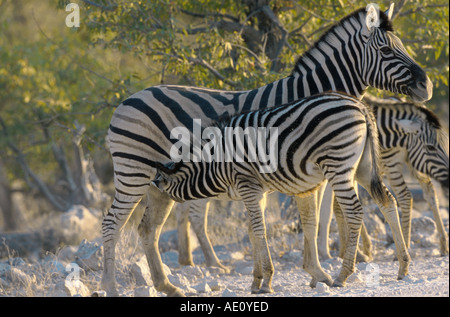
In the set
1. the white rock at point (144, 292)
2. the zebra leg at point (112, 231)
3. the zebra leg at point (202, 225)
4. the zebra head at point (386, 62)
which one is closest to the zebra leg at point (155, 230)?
the zebra leg at point (112, 231)

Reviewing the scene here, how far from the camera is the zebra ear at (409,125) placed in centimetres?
874

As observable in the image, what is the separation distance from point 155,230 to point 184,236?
221cm

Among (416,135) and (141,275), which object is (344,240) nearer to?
(416,135)

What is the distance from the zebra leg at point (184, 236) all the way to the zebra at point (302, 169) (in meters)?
2.45

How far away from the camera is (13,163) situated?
19.2 m

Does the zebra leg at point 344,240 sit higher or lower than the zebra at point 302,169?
lower

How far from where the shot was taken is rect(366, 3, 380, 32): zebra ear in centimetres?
727

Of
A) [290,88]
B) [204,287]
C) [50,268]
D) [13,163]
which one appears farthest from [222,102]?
[13,163]

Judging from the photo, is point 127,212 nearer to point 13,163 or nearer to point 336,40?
point 336,40

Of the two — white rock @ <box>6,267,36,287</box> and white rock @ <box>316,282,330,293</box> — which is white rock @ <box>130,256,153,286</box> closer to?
white rock @ <box>6,267,36,287</box>

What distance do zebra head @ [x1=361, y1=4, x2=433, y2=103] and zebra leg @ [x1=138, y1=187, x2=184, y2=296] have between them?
8.76 feet

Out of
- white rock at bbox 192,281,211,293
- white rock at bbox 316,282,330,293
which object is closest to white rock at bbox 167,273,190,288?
white rock at bbox 192,281,211,293

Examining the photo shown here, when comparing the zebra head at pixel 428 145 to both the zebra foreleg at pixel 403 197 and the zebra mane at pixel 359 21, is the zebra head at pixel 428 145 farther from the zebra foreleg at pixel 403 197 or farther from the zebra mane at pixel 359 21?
the zebra mane at pixel 359 21

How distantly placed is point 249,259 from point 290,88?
10.5 ft
